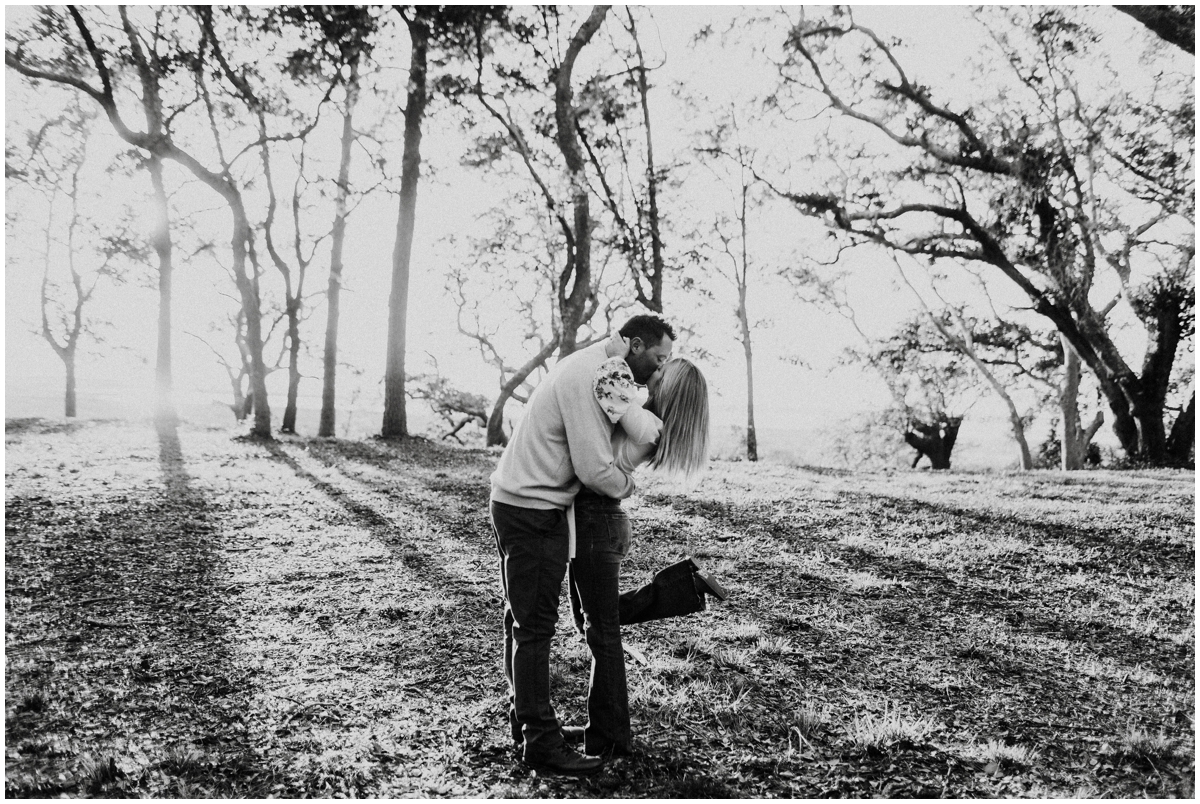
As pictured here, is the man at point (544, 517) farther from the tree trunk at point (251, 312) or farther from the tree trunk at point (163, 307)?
the tree trunk at point (163, 307)

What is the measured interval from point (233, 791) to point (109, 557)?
387cm

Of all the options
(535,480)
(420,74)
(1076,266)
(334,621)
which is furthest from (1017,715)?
(1076,266)

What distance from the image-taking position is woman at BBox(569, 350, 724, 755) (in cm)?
290

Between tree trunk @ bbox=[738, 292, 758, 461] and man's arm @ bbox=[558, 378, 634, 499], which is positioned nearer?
man's arm @ bbox=[558, 378, 634, 499]

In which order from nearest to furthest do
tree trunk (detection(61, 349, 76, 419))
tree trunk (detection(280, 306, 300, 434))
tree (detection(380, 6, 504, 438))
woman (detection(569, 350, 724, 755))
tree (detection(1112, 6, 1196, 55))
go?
woman (detection(569, 350, 724, 755)) → tree (detection(1112, 6, 1196, 55)) → tree (detection(380, 6, 504, 438)) → tree trunk (detection(280, 306, 300, 434)) → tree trunk (detection(61, 349, 76, 419))

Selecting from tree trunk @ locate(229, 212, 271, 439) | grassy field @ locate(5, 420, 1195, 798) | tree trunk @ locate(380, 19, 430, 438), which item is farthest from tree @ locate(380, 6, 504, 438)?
grassy field @ locate(5, 420, 1195, 798)

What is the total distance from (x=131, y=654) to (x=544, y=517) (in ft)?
9.08

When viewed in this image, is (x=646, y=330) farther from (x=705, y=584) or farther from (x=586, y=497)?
(x=705, y=584)

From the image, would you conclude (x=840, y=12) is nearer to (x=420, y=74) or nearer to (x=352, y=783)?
(x=420, y=74)

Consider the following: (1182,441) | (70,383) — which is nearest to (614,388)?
(1182,441)

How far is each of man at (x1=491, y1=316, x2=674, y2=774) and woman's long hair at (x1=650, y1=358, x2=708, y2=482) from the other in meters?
0.22

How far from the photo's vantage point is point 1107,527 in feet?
23.2

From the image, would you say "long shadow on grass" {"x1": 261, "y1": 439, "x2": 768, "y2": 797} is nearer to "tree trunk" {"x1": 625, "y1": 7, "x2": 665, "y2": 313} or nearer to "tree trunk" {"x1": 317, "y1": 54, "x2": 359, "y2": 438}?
"tree trunk" {"x1": 317, "y1": 54, "x2": 359, "y2": 438}

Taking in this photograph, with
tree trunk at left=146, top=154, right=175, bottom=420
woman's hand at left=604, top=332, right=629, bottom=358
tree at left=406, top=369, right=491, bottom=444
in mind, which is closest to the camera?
woman's hand at left=604, top=332, right=629, bottom=358
